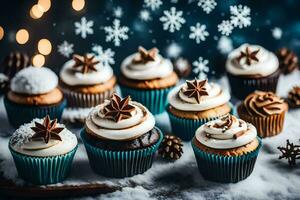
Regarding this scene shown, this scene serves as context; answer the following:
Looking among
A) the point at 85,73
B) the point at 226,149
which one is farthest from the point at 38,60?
the point at 226,149

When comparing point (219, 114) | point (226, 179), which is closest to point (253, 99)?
point (219, 114)

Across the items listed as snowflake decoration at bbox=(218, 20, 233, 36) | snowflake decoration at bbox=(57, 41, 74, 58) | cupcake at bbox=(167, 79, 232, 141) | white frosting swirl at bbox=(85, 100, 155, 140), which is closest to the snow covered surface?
cupcake at bbox=(167, 79, 232, 141)

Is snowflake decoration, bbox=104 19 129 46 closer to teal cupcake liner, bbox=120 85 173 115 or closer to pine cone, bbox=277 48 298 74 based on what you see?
teal cupcake liner, bbox=120 85 173 115

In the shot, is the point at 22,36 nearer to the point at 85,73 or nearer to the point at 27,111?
the point at 85,73

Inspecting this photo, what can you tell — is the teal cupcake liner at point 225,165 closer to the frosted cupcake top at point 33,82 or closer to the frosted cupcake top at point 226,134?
the frosted cupcake top at point 226,134

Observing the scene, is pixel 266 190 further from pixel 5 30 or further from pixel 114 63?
pixel 5 30

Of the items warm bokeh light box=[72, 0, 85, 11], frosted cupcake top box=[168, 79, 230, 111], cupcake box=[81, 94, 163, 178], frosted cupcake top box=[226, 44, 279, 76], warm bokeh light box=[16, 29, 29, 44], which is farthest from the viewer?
warm bokeh light box=[16, 29, 29, 44]
